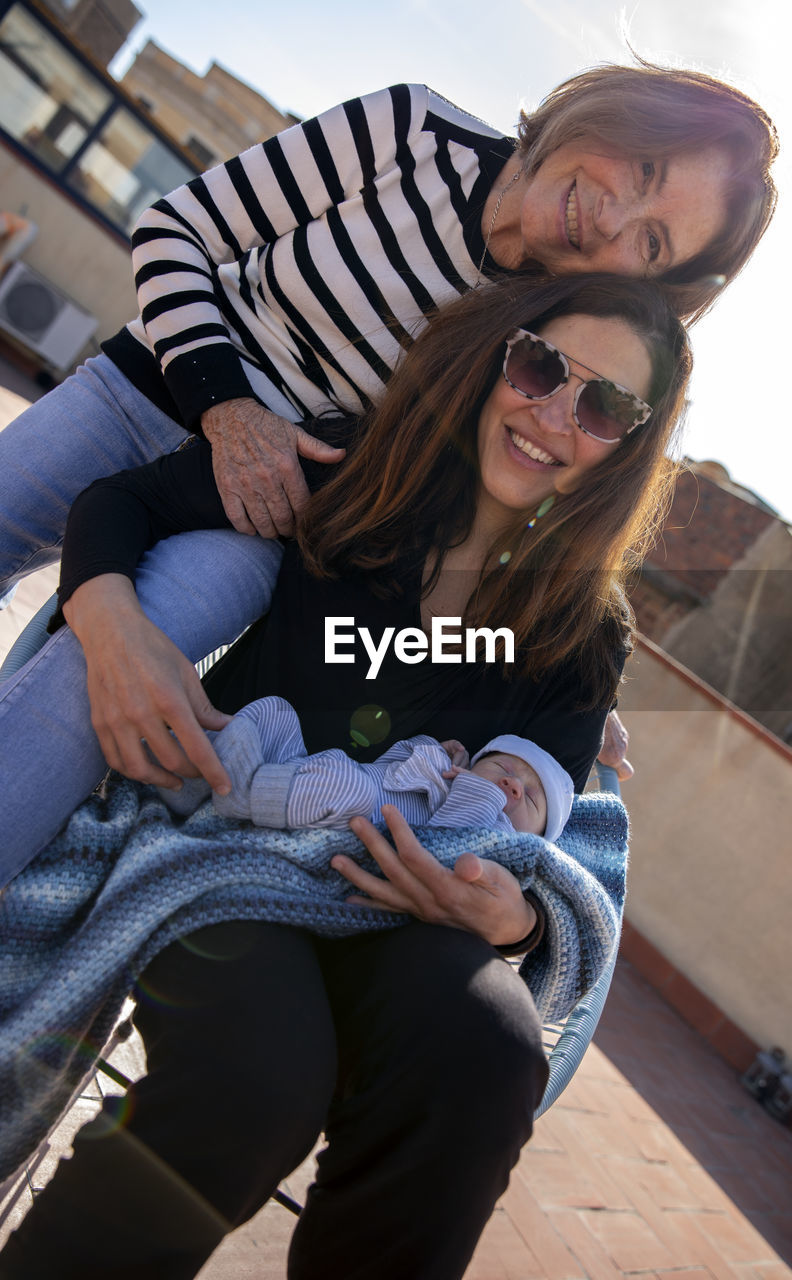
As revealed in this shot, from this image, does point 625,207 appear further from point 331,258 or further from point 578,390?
point 331,258

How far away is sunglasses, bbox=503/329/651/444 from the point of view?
5.20ft

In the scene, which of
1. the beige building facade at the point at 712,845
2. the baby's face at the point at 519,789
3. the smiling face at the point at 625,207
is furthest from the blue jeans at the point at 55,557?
the beige building facade at the point at 712,845

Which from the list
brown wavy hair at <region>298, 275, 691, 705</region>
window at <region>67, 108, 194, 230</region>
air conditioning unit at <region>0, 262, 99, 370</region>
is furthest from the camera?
window at <region>67, 108, 194, 230</region>

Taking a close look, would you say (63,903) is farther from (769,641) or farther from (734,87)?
(769,641)

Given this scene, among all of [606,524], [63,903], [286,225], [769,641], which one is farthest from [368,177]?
[769,641]

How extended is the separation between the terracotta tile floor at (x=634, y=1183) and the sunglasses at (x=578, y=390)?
5.53 ft

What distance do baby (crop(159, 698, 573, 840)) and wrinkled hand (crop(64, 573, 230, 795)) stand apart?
0.15 ft

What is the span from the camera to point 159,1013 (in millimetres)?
1049

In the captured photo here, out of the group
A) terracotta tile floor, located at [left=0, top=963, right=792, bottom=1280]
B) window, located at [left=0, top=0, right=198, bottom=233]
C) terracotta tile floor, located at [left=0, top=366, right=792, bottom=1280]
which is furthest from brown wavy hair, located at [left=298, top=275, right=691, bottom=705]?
window, located at [left=0, top=0, right=198, bottom=233]

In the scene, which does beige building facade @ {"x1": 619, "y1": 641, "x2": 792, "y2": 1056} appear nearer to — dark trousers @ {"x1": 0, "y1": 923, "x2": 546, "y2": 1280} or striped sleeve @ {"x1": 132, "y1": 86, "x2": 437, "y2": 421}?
striped sleeve @ {"x1": 132, "y1": 86, "x2": 437, "y2": 421}

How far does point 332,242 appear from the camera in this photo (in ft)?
5.81

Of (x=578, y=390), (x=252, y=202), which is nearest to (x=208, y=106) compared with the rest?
(x=252, y=202)

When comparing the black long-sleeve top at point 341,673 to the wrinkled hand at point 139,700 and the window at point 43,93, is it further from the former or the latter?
the window at point 43,93
